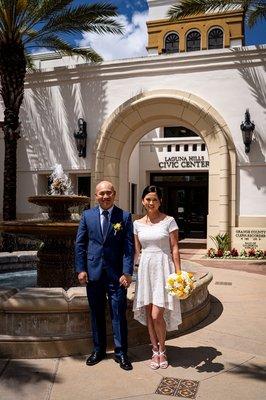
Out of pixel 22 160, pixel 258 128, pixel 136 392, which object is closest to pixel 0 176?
pixel 22 160

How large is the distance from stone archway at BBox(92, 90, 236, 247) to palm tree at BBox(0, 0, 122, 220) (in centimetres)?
306

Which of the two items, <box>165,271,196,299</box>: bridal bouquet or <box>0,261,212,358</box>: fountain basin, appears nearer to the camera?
<box>165,271,196,299</box>: bridal bouquet

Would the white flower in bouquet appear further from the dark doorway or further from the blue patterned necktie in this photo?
the blue patterned necktie

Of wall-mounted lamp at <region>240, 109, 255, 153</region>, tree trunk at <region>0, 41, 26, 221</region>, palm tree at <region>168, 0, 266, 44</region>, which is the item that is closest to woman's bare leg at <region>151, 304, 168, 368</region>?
wall-mounted lamp at <region>240, 109, 255, 153</region>

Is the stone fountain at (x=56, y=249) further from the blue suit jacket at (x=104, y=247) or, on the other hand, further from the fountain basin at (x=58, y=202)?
the blue suit jacket at (x=104, y=247)

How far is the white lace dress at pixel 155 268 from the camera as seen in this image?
4223 mm

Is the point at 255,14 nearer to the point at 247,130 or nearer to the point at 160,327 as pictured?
the point at 247,130

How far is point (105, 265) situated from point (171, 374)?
1.29 m

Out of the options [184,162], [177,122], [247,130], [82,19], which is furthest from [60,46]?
[184,162]

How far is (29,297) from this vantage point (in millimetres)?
4543

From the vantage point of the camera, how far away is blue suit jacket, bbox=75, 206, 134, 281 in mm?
4195

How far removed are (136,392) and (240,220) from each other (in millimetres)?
10883

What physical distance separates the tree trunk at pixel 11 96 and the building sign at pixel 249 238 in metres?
7.89

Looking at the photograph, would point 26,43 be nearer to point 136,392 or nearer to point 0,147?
point 0,147
